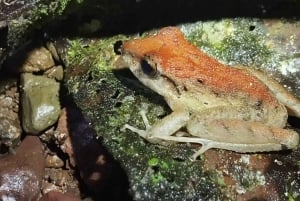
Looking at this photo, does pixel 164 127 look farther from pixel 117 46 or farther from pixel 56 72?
pixel 56 72

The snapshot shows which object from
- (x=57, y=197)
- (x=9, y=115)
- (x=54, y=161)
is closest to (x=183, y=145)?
(x=57, y=197)

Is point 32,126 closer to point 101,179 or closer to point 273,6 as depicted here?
point 101,179

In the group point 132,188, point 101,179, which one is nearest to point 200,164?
point 132,188

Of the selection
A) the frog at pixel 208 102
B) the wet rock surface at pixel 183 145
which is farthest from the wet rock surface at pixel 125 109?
the frog at pixel 208 102

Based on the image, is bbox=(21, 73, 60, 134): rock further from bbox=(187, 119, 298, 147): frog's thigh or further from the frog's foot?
bbox=(187, 119, 298, 147): frog's thigh

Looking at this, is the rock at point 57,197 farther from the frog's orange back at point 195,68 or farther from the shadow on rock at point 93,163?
the frog's orange back at point 195,68

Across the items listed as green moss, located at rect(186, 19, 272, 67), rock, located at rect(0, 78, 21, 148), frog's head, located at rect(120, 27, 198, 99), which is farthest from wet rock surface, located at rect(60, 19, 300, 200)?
rock, located at rect(0, 78, 21, 148)
